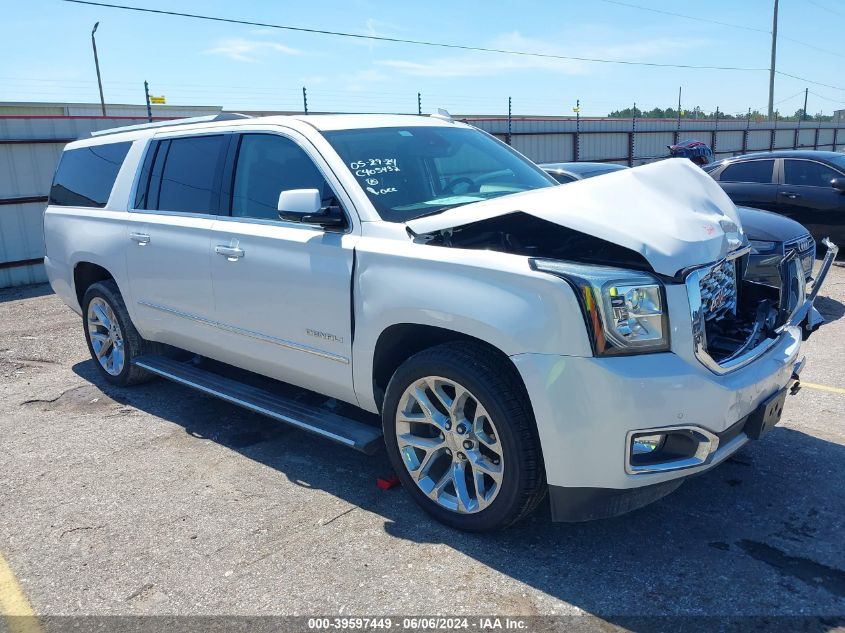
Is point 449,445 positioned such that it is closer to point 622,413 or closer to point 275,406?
point 622,413

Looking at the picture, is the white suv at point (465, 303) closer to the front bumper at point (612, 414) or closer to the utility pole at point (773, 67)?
the front bumper at point (612, 414)

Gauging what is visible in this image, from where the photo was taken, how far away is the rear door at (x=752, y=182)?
9992mm

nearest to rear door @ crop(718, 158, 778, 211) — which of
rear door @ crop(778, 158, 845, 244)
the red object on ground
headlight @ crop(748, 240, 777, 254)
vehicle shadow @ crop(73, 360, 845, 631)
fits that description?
rear door @ crop(778, 158, 845, 244)

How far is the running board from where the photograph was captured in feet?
12.1

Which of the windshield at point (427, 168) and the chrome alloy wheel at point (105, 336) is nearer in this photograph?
the windshield at point (427, 168)

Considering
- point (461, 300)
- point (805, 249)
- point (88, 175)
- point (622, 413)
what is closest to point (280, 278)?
point (461, 300)

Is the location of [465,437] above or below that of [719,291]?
below

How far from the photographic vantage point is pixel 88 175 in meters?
5.68

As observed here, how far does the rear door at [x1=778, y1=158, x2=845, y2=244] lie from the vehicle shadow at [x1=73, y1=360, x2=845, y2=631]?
6283mm

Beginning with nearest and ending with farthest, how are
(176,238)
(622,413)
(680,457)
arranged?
(622,413), (680,457), (176,238)

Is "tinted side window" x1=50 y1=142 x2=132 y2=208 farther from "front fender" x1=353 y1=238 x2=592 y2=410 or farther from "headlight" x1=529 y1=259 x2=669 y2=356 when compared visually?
"headlight" x1=529 y1=259 x2=669 y2=356

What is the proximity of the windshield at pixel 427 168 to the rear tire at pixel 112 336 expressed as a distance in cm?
245

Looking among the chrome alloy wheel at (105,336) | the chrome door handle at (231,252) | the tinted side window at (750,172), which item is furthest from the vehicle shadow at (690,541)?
the tinted side window at (750,172)

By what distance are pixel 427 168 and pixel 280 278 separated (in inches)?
40.5
